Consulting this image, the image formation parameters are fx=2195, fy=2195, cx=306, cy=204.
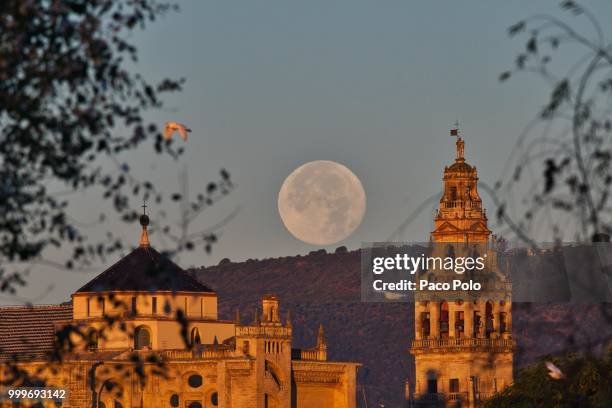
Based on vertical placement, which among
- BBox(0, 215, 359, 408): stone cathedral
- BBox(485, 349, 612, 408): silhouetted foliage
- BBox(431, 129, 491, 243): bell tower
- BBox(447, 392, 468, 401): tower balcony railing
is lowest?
BBox(485, 349, 612, 408): silhouetted foliage

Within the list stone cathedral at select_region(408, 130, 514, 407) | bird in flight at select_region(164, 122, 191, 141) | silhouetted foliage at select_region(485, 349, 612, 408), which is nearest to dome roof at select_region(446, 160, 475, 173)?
stone cathedral at select_region(408, 130, 514, 407)

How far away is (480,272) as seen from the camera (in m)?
139

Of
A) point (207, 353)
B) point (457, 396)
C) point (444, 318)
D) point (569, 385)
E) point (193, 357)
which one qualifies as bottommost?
point (569, 385)

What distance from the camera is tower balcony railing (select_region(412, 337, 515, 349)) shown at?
135m

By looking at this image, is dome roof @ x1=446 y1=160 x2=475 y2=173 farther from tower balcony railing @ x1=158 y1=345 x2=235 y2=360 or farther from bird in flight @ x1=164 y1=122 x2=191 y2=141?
bird in flight @ x1=164 y1=122 x2=191 y2=141

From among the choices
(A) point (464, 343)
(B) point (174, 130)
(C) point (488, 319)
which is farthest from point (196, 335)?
(B) point (174, 130)

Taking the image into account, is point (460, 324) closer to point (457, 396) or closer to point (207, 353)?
point (457, 396)

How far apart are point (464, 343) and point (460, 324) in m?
2.38

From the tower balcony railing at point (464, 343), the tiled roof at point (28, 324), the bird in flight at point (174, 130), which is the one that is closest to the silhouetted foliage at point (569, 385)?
the bird in flight at point (174, 130)

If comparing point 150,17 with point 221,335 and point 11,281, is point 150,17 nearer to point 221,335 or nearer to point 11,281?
point 11,281

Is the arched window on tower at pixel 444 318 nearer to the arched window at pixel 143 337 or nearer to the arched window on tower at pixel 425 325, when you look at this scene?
the arched window on tower at pixel 425 325

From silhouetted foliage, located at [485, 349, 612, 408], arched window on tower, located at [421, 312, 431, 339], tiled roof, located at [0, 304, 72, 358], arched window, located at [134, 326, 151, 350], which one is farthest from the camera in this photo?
arched window on tower, located at [421, 312, 431, 339]

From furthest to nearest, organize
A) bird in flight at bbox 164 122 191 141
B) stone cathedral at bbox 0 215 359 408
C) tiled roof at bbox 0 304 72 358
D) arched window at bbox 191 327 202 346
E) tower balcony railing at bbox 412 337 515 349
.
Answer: tiled roof at bbox 0 304 72 358
tower balcony railing at bbox 412 337 515 349
arched window at bbox 191 327 202 346
stone cathedral at bbox 0 215 359 408
bird in flight at bbox 164 122 191 141

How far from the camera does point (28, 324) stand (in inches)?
5497
